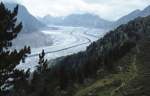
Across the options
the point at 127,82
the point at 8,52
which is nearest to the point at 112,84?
the point at 127,82

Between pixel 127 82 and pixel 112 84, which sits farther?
pixel 112 84

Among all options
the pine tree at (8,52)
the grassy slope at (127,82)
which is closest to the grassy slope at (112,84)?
the grassy slope at (127,82)

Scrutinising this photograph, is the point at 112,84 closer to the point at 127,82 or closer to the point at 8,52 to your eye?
the point at 127,82

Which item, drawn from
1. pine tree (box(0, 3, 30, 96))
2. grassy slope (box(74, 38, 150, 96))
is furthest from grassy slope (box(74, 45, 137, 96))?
pine tree (box(0, 3, 30, 96))

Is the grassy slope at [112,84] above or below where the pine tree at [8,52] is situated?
below

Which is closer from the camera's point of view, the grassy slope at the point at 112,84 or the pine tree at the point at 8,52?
the pine tree at the point at 8,52

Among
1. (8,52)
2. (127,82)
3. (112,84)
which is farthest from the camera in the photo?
(112,84)

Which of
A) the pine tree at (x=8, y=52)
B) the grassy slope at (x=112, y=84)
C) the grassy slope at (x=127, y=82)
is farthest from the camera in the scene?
the grassy slope at (x=112, y=84)

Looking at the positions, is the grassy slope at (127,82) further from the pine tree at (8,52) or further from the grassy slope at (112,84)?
the pine tree at (8,52)

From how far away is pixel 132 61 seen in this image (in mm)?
66375

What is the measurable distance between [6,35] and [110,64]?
41.7 meters

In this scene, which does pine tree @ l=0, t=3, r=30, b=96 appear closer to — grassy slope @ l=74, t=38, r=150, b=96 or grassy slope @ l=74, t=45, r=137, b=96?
grassy slope @ l=74, t=38, r=150, b=96

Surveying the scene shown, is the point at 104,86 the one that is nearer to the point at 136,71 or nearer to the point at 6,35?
the point at 136,71

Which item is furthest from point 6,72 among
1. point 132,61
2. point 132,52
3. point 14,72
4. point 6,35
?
point 132,52
